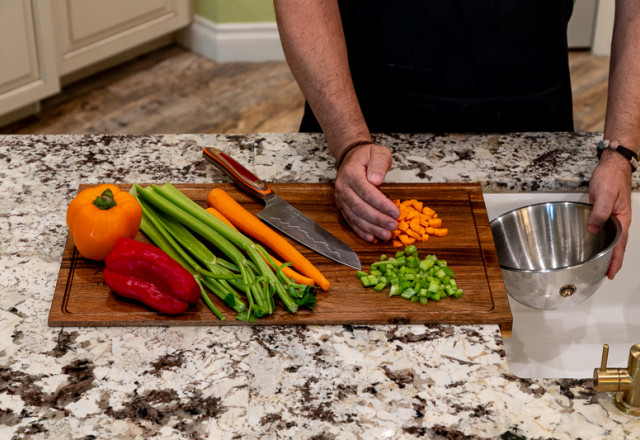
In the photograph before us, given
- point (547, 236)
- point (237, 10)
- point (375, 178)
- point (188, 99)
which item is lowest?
point (188, 99)

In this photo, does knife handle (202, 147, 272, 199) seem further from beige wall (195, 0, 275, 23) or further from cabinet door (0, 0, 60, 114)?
beige wall (195, 0, 275, 23)

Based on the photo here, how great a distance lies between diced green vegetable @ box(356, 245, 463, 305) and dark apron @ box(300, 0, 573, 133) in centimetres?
56

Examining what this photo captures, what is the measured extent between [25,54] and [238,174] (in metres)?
2.44

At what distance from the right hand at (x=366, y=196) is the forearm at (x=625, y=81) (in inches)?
18.2

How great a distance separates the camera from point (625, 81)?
4.95 feet

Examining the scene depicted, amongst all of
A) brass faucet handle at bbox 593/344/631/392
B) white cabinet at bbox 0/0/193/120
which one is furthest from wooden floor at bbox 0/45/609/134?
brass faucet handle at bbox 593/344/631/392

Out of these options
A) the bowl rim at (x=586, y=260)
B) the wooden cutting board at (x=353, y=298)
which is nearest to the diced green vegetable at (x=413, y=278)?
the wooden cutting board at (x=353, y=298)

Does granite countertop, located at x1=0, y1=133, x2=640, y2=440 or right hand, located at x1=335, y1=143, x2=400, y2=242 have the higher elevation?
right hand, located at x1=335, y1=143, x2=400, y2=242

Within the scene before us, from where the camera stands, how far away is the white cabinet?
3.37m

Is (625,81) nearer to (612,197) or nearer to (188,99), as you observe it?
(612,197)

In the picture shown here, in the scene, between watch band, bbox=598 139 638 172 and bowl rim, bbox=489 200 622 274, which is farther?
watch band, bbox=598 139 638 172

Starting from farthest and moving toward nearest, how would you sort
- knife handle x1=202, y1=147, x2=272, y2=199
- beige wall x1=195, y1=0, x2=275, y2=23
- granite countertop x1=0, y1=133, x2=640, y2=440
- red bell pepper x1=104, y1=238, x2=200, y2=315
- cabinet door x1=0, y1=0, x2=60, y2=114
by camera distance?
beige wall x1=195, y1=0, x2=275, y2=23, cabinet door x1=0, y1=0, x2=60, y2=114, knife handle x1=202, y1=147, x2=272, y2=199, red bell pepper x1=104, y1=238, x2=200, y2=315, granite countertop x1=0, y1=133, x2=640, y2=440

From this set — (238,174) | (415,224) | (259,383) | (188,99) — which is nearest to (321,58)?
(238,174)

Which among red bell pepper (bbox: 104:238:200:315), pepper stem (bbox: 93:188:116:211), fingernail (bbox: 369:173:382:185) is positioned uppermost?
pepper stem (bbox: 93:188:116:211)
